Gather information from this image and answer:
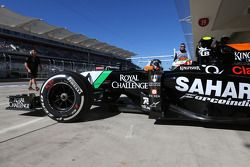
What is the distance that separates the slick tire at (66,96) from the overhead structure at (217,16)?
1043 cm

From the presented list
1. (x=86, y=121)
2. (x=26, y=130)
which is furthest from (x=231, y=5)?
(x=26, y=130)

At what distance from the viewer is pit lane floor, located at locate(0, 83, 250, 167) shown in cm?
227

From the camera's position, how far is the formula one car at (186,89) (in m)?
3.29

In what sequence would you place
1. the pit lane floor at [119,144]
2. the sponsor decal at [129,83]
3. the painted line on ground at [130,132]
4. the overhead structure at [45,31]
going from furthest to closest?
the overhead structure at [45,31] < the sponsor decal at [129,83] < the painted line on ground at [130,132] < the pit lane floor at [119,144]

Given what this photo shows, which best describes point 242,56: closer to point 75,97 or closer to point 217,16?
point 75,97

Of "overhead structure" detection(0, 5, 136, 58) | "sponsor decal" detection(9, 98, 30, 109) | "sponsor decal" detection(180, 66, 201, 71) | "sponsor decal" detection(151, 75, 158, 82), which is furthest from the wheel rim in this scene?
"overhead structure" detection(0, 5, 136, 58)

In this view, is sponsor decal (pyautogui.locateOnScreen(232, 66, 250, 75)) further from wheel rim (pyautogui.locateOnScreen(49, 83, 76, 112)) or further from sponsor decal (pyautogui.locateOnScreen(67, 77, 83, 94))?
wheel rim (pyautogui.locateOnScreen(49, 83, 76, 112))

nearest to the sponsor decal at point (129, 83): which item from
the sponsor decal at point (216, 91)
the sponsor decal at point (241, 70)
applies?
the sponsor decal at point (216, 91)

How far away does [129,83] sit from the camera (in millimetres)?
4125

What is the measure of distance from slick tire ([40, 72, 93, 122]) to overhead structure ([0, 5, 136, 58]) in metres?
34.3

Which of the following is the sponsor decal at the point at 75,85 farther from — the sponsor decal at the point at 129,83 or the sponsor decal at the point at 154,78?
the sponsor decal at the point at 154,78

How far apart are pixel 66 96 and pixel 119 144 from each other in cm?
147

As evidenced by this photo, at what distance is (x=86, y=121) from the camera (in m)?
3.81

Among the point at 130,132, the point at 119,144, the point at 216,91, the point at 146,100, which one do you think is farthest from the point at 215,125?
the point at 119,144
